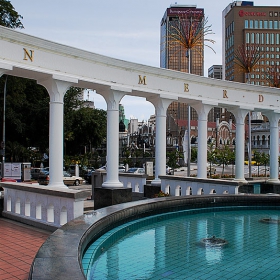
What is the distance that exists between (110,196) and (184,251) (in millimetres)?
6305

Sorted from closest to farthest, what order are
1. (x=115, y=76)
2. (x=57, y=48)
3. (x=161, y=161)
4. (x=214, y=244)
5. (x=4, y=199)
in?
(x=214, y=244)
(x=4, y=199)
(x=57, y=48)
(x=115, y=76)
(x=161, y=161)

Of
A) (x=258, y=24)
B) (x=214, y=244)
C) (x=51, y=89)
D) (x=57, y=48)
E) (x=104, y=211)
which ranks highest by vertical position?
(x=258, y=24)

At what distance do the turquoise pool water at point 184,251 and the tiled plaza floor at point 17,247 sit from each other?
3.12ft

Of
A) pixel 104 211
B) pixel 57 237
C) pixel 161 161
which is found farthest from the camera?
pixel 161 161

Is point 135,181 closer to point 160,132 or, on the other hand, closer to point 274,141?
point 160,132

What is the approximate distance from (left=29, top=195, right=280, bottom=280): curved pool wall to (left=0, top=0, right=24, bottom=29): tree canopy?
85.3ft

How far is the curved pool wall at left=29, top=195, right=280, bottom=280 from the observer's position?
163 inches

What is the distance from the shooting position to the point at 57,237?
18.3ft

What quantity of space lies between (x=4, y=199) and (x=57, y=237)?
5.05 metres

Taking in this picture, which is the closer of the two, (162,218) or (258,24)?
(162,218)

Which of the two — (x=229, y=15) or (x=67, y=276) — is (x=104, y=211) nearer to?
(x=67, y=276)

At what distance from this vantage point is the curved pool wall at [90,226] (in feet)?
13.6

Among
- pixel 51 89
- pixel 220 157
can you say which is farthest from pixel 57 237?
pixel 220 157

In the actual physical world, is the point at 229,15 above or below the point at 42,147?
above
